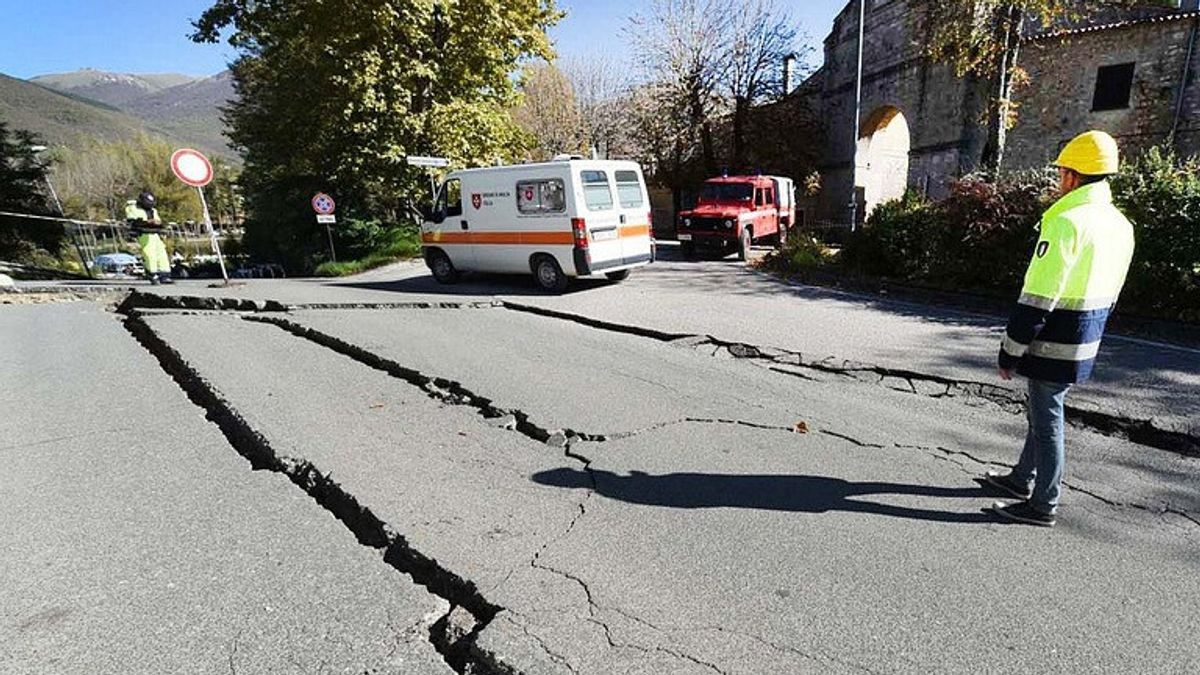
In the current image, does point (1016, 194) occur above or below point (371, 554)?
above

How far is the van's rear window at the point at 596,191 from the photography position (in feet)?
32.9

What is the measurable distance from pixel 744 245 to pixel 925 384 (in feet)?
35.8

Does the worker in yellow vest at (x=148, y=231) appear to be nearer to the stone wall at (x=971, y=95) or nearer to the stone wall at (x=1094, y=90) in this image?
the stone wall at (x=971, y=95)

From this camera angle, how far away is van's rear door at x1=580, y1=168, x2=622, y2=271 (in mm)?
10039

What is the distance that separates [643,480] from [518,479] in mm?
785

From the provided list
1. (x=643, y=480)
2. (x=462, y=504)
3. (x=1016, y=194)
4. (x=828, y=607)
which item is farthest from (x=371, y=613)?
(x=1016, y=194)

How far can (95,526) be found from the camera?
298 centimetres

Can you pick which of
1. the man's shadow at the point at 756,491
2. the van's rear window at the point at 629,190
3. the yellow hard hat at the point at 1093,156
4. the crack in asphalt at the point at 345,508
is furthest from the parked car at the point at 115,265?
the yellow hard hat at the point at 1093,156

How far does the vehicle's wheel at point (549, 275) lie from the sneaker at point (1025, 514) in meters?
8.24

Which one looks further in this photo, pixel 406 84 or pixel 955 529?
pixel 406 84

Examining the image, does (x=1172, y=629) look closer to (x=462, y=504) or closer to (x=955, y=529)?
(x=955, y=529)

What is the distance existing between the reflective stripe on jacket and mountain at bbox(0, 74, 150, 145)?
436ft

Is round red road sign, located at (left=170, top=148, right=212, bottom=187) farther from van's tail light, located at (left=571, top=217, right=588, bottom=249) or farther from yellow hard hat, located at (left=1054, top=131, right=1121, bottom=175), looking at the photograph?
yellow hard hat, located at (left=1054, top=131, right=1121, bottom=175)

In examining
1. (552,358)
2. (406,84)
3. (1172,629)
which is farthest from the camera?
(406,84)
